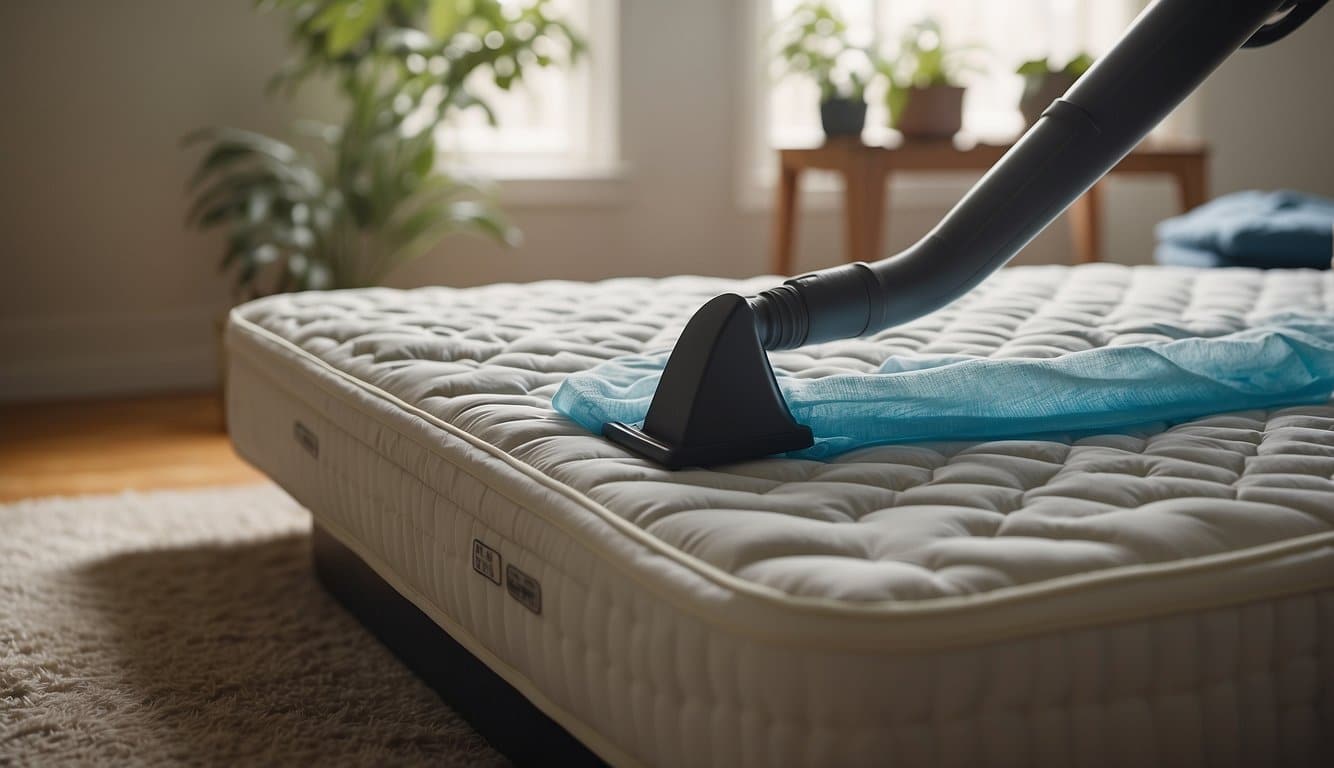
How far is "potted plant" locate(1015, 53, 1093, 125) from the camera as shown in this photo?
340 centimetres

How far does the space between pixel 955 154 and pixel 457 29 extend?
127 cm

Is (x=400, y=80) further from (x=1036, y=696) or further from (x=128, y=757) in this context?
(x=1036, y=696)

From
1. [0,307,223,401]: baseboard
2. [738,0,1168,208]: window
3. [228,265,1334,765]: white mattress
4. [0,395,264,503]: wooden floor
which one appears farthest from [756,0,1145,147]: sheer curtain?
[228,265,1334,765]: white mattress

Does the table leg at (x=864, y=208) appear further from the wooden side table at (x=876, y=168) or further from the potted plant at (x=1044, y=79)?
the potted plant at (x=1044, y=79)

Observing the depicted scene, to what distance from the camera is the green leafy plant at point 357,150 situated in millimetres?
3064

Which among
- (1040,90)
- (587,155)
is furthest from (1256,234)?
(587,155)

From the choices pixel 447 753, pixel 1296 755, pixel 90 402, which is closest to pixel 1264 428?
pixel 1296 755

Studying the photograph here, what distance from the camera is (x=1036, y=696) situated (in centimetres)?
74

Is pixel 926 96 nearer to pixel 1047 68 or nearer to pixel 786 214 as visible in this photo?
pixel 1047 68

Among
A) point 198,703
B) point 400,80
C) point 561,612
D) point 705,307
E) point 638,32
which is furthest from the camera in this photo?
point 638,32

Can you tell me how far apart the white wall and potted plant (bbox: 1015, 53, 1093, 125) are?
900 millimetres

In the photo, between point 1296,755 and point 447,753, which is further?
point 447,753

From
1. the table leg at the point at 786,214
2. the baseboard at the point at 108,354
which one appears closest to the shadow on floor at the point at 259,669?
the baseboard at the point at 108,354

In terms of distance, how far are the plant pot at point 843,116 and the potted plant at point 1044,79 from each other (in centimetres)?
41
